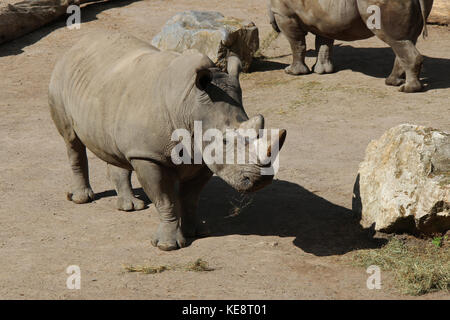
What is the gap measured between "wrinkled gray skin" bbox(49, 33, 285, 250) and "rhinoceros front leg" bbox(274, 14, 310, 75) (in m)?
5.69

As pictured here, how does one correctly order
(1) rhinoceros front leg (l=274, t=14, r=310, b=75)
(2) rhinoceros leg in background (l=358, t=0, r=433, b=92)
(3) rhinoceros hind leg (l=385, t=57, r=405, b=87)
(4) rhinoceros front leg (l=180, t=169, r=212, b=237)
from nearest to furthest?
(4) rhinoceros front leg (l=180, t=169, r=212, b=237)
(2) rhinoceros leg in background (l=358, t=0, r=433, b=92)
(3) rhinoceros hind leg (l=385, t=57, r=405, b=87)
(1) rhinoceros front leg (l=274, t=14, r=310, b=75)

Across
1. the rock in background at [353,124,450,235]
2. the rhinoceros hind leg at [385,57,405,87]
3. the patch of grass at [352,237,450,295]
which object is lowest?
the rhinoceros hind leg at [385,57,405,87]

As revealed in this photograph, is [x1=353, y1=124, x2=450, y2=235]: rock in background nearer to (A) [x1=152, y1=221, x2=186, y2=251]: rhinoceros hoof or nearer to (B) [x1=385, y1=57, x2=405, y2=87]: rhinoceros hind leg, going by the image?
(A) [x1=152, y1=221, x2=186, y2=251]: rhinoceros hoof

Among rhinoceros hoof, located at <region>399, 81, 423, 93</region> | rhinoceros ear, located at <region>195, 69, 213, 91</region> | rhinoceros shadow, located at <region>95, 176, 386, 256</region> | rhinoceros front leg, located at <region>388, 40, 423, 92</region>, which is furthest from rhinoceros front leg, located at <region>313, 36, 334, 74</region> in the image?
rhinoceros ear, located at <region>195, 69, 213, 91</region>

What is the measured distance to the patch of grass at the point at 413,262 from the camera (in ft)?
18.6

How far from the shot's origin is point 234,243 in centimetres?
667

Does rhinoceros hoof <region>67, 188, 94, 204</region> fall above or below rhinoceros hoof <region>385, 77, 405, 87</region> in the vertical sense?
above

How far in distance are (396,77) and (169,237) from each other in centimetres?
645

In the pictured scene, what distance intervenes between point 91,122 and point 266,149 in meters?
2.05

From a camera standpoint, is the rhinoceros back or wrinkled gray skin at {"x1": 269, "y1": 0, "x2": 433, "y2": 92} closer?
the rhinoceros back

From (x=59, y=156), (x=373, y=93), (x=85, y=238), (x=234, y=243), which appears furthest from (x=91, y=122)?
(x=373, y=93)

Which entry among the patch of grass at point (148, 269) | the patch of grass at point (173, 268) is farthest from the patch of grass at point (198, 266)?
the patch of grass at point (148, 269)

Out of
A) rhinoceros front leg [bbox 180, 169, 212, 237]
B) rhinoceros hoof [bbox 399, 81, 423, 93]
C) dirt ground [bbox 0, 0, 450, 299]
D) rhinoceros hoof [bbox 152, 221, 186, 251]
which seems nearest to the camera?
dirt ground [bbox 0, 0, 450, 299]

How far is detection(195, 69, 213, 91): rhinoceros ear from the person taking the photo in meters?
5.88
